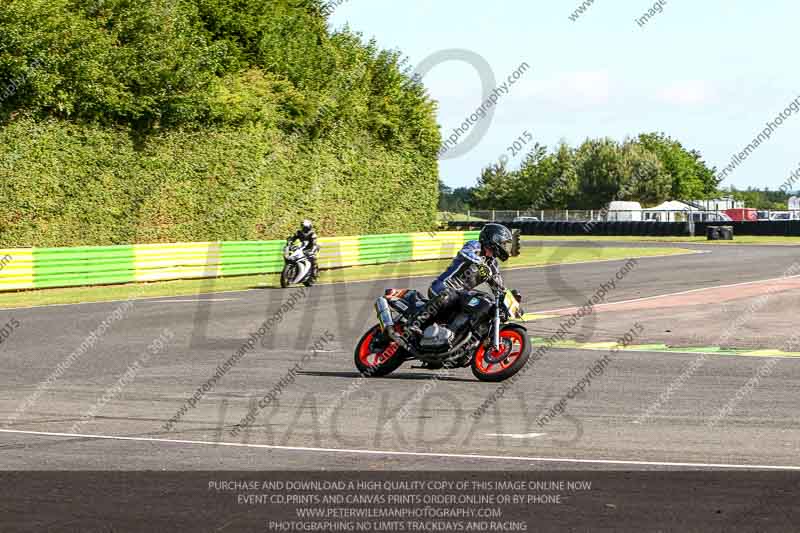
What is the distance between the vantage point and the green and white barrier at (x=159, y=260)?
91.7 ft

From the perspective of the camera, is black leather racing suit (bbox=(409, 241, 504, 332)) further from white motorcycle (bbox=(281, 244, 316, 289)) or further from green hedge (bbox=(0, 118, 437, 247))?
green hedge (bbox=(0, 118, 437, 247))

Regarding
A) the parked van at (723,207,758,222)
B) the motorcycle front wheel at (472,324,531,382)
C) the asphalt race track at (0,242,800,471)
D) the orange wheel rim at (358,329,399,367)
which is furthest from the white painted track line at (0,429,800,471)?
the parked van at (723,207,758,222)

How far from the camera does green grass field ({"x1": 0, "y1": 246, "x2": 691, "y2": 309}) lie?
25947mm

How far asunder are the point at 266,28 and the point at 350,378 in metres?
32.5

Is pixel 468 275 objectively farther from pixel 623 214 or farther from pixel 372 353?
pixel 623 214

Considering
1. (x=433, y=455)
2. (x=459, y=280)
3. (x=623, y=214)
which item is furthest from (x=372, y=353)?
(x=623, y=214)

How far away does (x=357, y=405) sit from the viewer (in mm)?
10852

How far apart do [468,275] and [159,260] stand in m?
20.1

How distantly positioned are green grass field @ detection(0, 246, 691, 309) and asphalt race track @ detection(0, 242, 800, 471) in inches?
218

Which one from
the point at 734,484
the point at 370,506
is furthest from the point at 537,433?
Answer: the point at 370,506

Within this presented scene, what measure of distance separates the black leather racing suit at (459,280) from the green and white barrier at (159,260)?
17.2 m

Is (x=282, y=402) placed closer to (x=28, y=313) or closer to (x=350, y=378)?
(x=350, y=378)

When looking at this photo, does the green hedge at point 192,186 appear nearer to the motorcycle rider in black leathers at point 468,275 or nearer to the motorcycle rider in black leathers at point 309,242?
the motorcycle rider in black leathers at point 309,242

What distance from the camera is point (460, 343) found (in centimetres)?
1266
